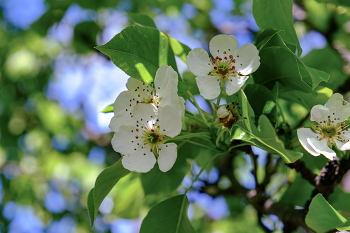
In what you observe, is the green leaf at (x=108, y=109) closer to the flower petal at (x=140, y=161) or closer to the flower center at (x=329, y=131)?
the flower petal at (x=140, y=161)

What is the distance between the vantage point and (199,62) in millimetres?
738

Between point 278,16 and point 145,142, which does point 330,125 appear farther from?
point 145,142

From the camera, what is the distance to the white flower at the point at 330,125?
2.21 feet

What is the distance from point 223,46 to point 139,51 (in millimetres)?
238

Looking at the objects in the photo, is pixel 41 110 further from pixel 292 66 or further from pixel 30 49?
pixel 292 66

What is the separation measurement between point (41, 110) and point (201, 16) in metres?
1.53

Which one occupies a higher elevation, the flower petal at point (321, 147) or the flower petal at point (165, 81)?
the flower petal at point (165, 81)

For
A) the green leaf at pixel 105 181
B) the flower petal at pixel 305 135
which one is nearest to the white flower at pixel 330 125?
the flower petal at pixel 305 135

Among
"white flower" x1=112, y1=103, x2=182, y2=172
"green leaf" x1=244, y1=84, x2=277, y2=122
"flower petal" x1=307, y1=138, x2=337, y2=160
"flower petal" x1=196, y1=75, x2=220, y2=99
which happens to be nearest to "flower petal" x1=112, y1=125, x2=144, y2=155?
"white flower" x1=112, y1=103, x2=182, y2=172

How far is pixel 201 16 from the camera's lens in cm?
220

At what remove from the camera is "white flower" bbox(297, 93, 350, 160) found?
67 cm

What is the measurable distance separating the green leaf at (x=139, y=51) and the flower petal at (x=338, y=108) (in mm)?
418

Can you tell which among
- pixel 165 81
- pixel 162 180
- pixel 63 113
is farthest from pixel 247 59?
pixel 63 113

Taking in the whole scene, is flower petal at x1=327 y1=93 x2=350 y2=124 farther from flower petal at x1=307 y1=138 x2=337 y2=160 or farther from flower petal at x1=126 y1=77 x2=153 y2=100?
flower petal at x1=126 y1=77 x2=153 y2=100
